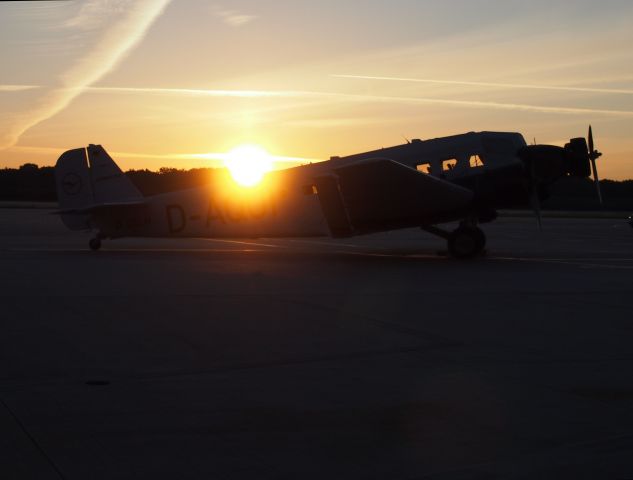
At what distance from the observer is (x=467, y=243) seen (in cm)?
2277

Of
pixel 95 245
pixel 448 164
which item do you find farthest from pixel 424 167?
pixel 95 245

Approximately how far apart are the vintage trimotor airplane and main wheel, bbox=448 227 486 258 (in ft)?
0.09

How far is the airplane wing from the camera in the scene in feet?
73.2

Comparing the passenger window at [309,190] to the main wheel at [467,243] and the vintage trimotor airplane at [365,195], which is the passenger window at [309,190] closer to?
the vintage trimotor airplane at [365,195]

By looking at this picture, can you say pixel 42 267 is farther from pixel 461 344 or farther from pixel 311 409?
pixel 311 409

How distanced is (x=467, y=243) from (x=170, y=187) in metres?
78.4

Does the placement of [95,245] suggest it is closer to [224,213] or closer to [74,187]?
[74,187]

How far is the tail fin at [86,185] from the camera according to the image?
25.7 metres

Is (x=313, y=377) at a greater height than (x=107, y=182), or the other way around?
(x=107, y=182)

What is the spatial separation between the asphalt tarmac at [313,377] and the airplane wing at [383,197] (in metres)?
5.79

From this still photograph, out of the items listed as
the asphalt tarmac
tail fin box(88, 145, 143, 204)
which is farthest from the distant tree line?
the asphalt tarmac

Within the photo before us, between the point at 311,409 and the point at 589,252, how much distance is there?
20710 mm

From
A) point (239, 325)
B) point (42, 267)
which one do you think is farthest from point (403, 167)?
point (239, 325)

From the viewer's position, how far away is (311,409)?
6.92 meters
